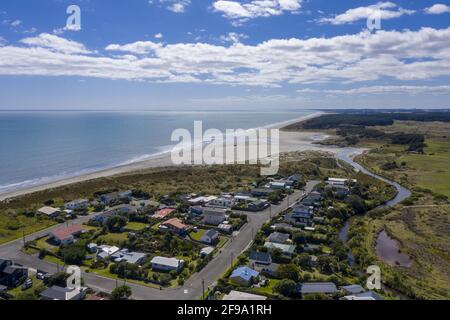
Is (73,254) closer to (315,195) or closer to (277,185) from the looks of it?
(315,195)

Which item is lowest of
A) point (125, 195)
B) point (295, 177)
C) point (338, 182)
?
point (125, 195)

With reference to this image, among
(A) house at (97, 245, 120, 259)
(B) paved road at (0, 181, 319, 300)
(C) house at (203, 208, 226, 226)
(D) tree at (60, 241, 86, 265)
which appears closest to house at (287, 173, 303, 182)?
(B) paved road at (0, 181, 319, 300)

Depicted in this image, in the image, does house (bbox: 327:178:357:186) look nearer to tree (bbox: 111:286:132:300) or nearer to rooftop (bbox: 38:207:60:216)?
tree (bbox: 111:286:132:300)

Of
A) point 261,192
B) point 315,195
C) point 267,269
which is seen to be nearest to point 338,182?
point 315,195

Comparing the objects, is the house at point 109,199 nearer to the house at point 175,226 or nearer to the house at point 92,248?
the house at point 175,226
